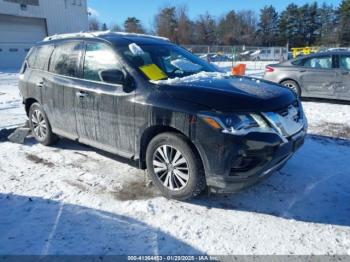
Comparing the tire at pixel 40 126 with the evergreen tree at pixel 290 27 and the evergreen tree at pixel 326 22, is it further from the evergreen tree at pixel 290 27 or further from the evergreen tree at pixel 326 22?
the evergreen tree at pixel 290 27

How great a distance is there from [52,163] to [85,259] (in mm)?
2422

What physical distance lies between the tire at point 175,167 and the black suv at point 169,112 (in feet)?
0.04

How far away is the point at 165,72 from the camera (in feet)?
13.1

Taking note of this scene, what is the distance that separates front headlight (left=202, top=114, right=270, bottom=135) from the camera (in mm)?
3080

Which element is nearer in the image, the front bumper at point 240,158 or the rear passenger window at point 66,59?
the front bumper at point 240,158

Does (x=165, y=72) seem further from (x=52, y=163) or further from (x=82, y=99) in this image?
(x=52, y=163)

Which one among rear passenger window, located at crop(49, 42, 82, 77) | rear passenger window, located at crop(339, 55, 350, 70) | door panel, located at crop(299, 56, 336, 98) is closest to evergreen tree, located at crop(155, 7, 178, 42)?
door panel, located at crop(299, 56, 336, 98)

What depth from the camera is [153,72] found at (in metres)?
3.87

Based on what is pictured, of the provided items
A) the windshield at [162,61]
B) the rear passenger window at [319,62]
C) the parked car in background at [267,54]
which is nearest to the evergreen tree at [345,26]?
the parked car in background at [267,54]

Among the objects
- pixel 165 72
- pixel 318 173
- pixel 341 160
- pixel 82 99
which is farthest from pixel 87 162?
pixel 341 160

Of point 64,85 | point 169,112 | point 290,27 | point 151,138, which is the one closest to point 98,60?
point 64,85

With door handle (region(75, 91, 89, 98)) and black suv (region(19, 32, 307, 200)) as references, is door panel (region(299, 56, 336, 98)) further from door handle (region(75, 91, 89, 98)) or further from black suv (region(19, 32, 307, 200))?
door handle (region(75, 91, 89, 98))

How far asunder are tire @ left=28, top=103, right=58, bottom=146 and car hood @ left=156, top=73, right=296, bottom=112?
2603 millimetres

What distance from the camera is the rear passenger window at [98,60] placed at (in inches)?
159
